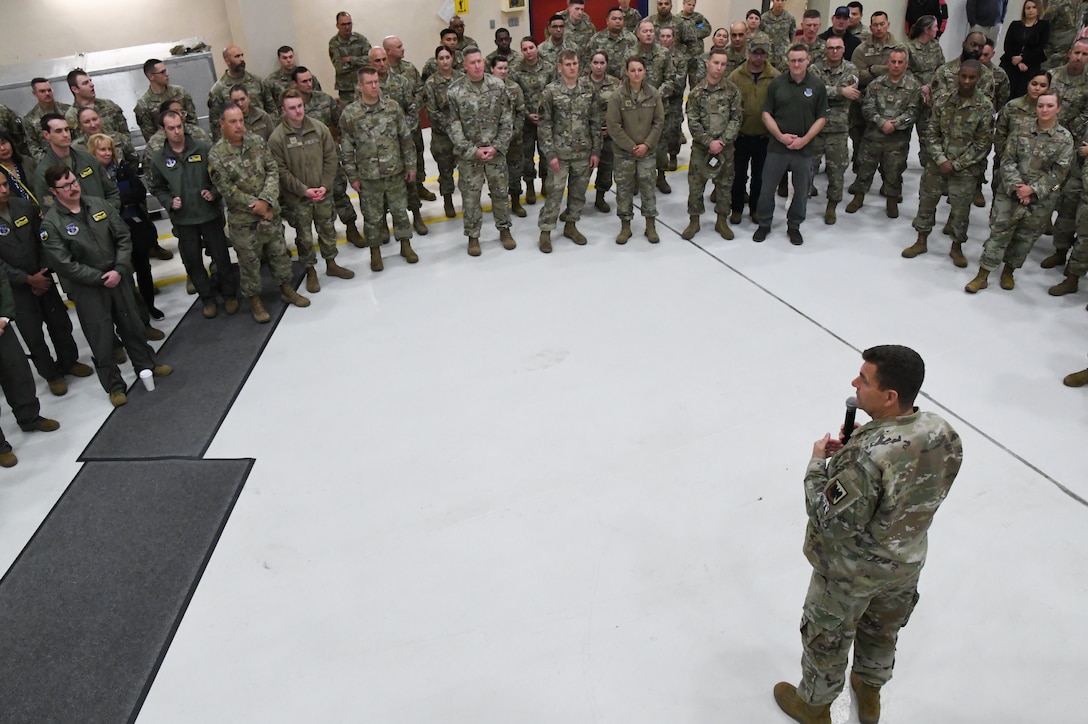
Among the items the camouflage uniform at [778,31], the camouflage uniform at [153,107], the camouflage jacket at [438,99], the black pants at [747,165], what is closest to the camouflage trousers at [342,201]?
the camouflage jacket at [438,99]

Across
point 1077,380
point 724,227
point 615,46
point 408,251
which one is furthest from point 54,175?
point 1077,380

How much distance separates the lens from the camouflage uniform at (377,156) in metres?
6.53

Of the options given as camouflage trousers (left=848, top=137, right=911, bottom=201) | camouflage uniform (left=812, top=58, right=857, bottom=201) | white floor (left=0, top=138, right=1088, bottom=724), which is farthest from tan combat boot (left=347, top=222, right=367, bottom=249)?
camouflage trousers (left=848, top=137, right=911, bottom=201)

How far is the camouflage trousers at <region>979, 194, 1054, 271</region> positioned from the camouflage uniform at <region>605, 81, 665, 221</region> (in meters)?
2.77

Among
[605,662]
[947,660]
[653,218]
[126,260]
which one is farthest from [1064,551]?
[126,260]

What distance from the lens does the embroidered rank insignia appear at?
2350 mm

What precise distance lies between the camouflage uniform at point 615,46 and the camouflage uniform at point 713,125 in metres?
1.54

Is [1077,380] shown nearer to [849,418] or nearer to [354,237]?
[849,418]

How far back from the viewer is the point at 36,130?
22.5ft

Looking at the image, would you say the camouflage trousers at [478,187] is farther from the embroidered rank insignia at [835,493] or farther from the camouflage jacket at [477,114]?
the embroidered rank insignia at [835,493]

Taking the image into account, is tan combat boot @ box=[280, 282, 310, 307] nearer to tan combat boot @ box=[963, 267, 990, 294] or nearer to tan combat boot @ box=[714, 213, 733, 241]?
tan combat boot @ box=[714, 213, 733, 241]

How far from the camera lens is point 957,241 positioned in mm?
6375

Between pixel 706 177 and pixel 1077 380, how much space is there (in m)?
3.47

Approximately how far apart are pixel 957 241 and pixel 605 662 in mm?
4989
